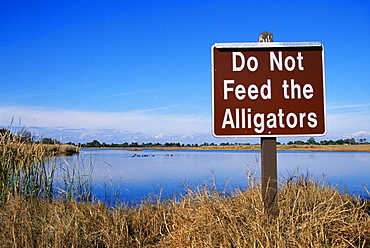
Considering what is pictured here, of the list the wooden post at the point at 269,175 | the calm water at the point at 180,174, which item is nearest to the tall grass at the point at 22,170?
the calm water at the point at 180,174

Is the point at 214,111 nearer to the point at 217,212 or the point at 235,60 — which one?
the point at 235,60

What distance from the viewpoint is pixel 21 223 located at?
401 cm

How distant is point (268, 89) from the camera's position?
12.9 ft

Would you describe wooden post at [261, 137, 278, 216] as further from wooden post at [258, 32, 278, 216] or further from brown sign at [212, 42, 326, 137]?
brown sign at [212, 42, 326, 137]

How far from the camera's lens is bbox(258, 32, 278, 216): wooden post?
378 cm

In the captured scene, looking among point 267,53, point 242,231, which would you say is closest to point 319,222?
point 242,231

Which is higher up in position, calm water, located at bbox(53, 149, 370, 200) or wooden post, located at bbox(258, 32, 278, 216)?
wooden post, located at bbox(258, 32, 278, 216)

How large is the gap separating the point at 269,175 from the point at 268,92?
96 centimetres

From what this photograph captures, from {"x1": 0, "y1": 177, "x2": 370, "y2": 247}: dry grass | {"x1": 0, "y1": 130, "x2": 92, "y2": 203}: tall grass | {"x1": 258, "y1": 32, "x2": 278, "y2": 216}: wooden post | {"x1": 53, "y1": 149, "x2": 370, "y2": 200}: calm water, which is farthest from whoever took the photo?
{"x1": 53, "y1": 149, "x2": 370, "y2": 200}: calm water

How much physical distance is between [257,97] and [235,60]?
506 mm

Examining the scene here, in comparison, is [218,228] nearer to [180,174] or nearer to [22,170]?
[22,170]

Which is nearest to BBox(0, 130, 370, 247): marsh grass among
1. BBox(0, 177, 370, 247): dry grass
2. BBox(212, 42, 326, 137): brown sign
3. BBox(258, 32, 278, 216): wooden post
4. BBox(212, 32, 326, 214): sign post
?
BBox(0, 177, 370, 247): dry grass

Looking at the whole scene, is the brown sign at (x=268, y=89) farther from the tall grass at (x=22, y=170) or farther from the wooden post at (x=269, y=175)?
the tall grass at (x=22, y=170)

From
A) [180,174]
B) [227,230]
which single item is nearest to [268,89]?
[227,230]
